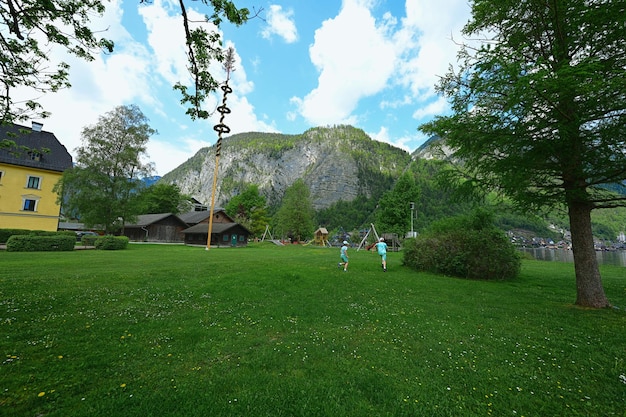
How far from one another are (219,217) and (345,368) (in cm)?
5685

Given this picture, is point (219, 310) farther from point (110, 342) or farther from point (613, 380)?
point (613, 380)

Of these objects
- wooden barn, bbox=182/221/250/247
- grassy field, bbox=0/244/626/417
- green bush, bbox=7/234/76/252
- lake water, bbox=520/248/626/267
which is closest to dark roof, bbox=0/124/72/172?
green bush, bbox=7/234/76/252

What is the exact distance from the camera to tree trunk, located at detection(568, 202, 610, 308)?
838 centimetres

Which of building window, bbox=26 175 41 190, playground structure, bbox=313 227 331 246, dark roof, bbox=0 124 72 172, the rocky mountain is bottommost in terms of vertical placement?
playground structure, bbox=313 227 331 246

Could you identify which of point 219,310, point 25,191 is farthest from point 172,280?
point 25,191

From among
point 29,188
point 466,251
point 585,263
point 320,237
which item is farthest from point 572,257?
point 29,188

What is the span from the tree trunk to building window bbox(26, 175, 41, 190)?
5245 cm

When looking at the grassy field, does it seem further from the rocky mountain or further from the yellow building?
the rocky mountain

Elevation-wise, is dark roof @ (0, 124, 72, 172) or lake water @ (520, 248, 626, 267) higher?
dark roof @ (0, 124, 72, 172)

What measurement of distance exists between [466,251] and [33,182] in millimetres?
50322

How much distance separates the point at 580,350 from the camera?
529cm

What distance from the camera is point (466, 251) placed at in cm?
1477

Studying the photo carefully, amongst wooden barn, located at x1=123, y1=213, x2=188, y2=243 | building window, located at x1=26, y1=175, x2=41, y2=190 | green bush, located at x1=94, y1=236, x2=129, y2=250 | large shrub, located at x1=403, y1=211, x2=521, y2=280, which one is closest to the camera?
large shrub, located at x1=403, y1=211, x2=521, y2=280

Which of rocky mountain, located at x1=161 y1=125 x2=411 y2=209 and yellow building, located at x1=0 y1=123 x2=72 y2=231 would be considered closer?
yellow building, located at x1=0 y1=123 x2=72 y2=231
